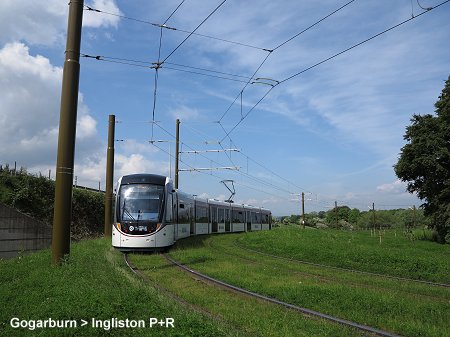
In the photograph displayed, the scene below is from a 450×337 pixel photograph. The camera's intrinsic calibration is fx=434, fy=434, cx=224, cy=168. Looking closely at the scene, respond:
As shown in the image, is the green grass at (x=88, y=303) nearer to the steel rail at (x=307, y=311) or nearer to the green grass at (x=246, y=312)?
the green grass at (x=246, y=312)

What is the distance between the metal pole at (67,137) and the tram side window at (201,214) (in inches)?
696

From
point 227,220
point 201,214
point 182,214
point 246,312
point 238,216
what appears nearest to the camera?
point 246,312

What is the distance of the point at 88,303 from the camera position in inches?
287

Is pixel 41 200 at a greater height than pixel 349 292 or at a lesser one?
greater

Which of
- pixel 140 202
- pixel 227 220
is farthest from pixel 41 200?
pixel 227 220

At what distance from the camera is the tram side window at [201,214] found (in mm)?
29906

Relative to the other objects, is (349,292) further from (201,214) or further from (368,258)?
(201,214)

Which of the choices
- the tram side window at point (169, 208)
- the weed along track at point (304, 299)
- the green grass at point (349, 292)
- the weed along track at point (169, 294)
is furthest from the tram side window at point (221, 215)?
the weed along track at point (169, 294)

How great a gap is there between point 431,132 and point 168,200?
26274 millimetres

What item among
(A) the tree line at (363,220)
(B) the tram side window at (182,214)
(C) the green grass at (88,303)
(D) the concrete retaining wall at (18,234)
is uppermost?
(A) the tree line at (363,220)

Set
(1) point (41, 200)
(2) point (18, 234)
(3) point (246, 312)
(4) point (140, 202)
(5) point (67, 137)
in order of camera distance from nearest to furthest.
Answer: (3) point (246, 312), (5) point (67, 137), (4) point (140, 202), (2) point (18, 234), (1) point (41, 200)

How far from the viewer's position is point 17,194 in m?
27.2

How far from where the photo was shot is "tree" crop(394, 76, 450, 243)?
34.7 meters

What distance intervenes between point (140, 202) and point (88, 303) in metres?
11.5
